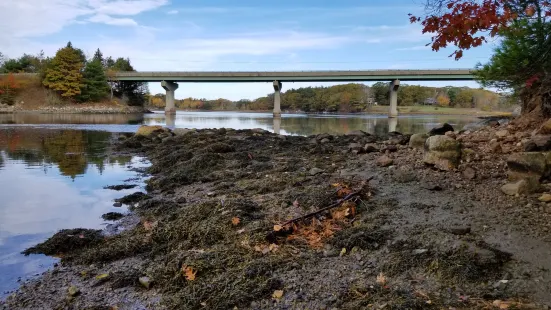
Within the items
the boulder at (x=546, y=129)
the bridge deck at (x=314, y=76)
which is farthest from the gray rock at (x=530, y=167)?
the bridge deck at (x=314, y=76)

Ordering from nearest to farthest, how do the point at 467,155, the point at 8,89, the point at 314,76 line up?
the point at 467,155 → the point at 314,76 → the point at 8,89

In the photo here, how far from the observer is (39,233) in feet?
23.8

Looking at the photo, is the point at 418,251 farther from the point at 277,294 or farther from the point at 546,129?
the point at 546,129

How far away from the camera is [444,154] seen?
8812 mm

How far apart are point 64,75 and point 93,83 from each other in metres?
5.17

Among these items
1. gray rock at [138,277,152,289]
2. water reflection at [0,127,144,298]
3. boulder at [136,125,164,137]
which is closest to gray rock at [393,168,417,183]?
gray rock at [138,277,152,289]

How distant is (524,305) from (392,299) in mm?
1178

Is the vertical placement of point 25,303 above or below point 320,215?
below

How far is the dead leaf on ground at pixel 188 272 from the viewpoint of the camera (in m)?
4.92

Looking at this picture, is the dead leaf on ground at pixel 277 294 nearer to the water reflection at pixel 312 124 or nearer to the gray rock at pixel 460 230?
the gray rock at pixel 460 230

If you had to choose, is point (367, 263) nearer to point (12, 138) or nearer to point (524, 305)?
point (524, 305)

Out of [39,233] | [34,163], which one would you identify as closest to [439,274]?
[39,233]

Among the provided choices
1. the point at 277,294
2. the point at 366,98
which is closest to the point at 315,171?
the point at 277,294

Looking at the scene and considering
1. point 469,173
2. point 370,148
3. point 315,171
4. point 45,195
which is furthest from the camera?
point 370,148
